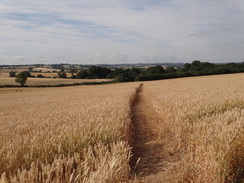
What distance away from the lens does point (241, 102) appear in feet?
29.2

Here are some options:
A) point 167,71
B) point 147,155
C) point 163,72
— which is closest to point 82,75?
point 163,72

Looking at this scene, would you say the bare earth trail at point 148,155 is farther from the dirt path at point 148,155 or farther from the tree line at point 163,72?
the tree line at point 163,72

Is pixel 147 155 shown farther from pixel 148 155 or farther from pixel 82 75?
pixel 82 75

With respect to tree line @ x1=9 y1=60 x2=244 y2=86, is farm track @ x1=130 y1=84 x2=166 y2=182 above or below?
below

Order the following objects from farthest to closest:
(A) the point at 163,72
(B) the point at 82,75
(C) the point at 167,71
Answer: (B) the point at 82,75
(A) the point at 163,72
(C) the point at 167,71

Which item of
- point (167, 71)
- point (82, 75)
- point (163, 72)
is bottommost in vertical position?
point (82, 75)

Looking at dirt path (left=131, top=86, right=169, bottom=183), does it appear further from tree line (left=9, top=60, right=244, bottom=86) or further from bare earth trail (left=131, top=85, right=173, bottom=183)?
tree line (left=9, top=60, right=244, bottom=86)

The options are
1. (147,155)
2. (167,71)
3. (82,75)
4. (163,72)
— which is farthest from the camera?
(82,75)

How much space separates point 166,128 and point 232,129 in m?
2.60

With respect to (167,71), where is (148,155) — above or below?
below

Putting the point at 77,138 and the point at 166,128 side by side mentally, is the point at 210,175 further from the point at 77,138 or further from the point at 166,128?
the point at 166,128

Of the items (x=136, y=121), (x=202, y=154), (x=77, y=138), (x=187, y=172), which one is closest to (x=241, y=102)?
(x=136, y=121)

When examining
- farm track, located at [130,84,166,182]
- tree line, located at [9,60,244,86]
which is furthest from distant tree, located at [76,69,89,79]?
farm track, located at [130,84,166,182]

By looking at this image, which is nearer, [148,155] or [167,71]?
[148,155]
